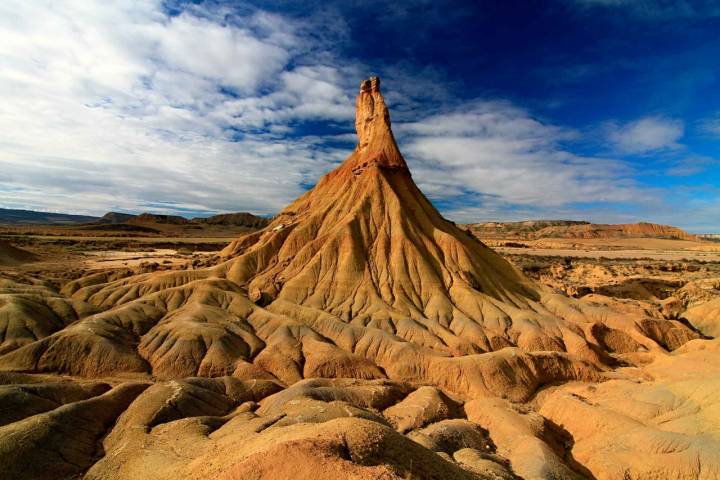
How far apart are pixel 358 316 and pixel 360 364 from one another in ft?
29.2

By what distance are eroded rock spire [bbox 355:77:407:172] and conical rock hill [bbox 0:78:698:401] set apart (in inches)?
15.1

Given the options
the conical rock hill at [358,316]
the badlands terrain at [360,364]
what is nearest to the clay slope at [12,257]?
the badlands terrain at [360,364]

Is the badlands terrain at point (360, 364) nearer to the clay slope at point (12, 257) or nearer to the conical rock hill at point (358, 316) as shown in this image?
the conical rock hill at point (358, 316)

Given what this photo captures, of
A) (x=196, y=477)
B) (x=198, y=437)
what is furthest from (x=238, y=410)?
(x=196, y=477)

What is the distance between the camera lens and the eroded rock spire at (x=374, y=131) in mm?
65312

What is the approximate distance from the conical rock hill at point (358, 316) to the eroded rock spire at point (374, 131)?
383 millimetres

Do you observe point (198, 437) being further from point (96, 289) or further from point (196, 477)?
point (96, 289)

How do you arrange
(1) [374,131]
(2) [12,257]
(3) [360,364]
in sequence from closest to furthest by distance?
(3) [360,364] → (1) [374,131] → (2) [12,257]

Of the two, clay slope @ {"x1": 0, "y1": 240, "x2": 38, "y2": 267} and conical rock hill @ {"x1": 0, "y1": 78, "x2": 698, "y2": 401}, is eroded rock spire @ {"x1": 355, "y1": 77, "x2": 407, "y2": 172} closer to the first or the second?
conical rock hill @ {"x1": 0, "y1": 78, "x2": 698, "y2": 401}

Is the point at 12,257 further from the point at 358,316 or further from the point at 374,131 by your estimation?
the point at 358,316

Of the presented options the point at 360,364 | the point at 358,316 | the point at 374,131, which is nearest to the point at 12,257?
the point at 374,131

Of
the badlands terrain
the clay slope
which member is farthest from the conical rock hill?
the clay slope

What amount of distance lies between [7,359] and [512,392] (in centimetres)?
4290

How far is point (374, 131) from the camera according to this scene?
6825 cm
